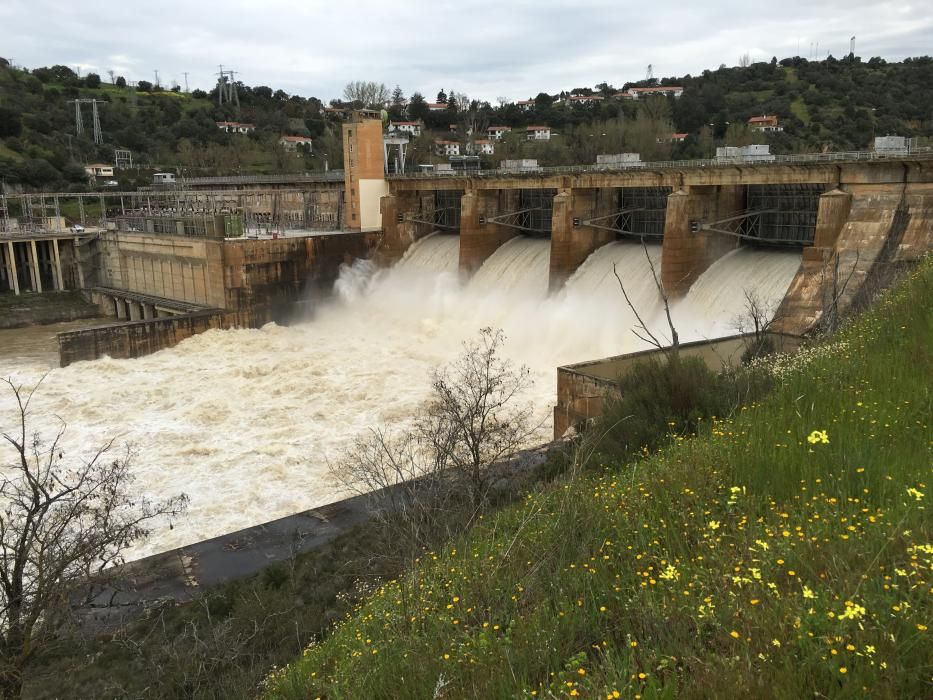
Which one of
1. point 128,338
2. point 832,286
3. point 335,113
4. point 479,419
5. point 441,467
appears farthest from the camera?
point 335,113

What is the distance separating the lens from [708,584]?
421 centimetres

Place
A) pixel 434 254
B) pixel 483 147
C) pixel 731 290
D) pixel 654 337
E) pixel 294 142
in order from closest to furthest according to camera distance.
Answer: pixel 654 337 < pixel 731 290 < pixel 434 254 < pixel 483 147 < pixel 294 142

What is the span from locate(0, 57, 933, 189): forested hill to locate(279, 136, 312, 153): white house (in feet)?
5.64

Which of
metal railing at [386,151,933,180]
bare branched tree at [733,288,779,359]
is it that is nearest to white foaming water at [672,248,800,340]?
bare branched tree at [733,288,779,359]

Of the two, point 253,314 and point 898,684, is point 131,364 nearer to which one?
point 253,314

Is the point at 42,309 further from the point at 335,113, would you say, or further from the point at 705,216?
the point at 335,113

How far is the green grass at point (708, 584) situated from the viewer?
3.31 m

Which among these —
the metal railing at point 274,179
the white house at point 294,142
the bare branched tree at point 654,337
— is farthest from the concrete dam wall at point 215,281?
the white house at point 294,142

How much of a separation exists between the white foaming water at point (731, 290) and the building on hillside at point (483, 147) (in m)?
51.4

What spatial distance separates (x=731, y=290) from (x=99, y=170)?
233 feet

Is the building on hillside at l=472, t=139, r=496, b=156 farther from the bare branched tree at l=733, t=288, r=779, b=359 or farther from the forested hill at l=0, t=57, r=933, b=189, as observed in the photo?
the bare branched tree at l=733, t=288, r=779, b=359

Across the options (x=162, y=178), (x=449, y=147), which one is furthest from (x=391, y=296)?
(x=449, y=147)

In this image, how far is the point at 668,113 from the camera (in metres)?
70.6

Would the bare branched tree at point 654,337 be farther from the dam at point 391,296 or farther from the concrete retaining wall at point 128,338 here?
the concrete retaining wall at point 128,338
